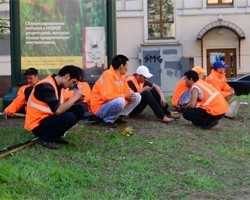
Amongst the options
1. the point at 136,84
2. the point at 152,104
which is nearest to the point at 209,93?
the point at 152,104

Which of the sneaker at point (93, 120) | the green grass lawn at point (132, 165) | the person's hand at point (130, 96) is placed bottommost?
the green grass lawn at point (132, 165)

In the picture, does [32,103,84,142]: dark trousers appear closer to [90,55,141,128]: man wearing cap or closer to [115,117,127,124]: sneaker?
[90,55,141,128]: man wearing cap

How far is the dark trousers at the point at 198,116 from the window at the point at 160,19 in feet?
62.1

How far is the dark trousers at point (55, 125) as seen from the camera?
764 cm

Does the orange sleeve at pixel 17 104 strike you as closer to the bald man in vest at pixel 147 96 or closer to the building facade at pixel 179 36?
the bald man in vest at pixel 147 96

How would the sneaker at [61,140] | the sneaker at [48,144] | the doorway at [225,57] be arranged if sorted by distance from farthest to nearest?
1. the doorway at [225,57]
2. the sneaker at [61,140]
3. the sneaker at [48,144]

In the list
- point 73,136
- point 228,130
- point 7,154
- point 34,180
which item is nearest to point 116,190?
point 34,180

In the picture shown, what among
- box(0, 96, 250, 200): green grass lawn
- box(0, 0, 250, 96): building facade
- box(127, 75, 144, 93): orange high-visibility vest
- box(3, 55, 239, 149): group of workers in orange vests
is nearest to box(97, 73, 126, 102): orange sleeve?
box(3, 55, 239, 149): group of workers in orange vests

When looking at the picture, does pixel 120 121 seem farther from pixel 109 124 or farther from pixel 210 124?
pixel 210 124

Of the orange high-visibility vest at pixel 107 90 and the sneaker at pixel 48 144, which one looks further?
the orange high-visibility vest at pixel 107 90

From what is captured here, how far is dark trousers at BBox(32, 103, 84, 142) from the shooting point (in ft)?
25.1

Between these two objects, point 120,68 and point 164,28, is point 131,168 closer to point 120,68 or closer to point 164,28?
point 120,68

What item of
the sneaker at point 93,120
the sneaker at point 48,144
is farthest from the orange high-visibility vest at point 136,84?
the sneaker at point 48,144

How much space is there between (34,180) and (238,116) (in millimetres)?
7067
